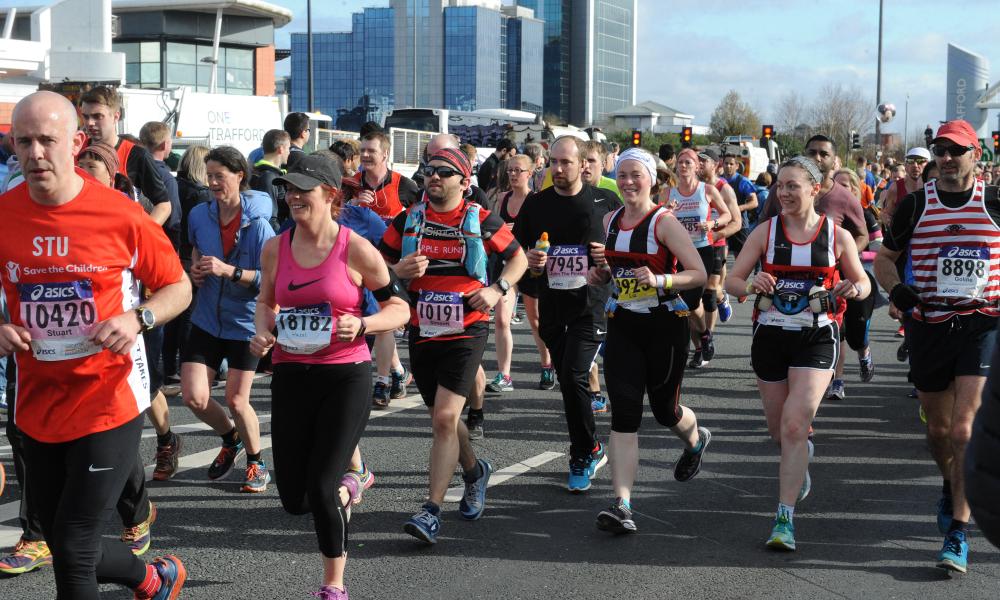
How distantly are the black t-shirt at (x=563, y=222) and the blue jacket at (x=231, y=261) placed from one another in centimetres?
166

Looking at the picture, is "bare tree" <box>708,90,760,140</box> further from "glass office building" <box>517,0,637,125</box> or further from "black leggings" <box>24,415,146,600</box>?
"black leggings" <box>24,415,146,600</box>

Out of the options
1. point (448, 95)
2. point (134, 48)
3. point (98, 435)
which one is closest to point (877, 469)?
point (98, 435)

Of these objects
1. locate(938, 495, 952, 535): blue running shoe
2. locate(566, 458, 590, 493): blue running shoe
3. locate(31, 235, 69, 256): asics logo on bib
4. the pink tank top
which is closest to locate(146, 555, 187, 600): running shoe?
the pink tank top

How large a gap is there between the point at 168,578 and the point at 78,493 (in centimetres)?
81

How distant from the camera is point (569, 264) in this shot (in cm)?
701

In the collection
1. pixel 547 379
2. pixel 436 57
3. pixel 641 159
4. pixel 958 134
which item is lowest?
pixel 547 379

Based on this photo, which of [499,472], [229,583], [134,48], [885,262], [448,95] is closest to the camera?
[229,583]

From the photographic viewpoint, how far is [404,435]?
25.8 feet

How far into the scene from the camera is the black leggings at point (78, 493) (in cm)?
368

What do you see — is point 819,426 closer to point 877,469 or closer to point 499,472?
point 877,469

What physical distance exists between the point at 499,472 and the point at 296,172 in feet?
9.47

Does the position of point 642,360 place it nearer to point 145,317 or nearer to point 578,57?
point 145,317

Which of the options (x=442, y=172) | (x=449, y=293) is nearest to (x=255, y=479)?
(x=449, y=293)

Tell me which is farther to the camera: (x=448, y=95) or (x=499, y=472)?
(x=448, y=95)
